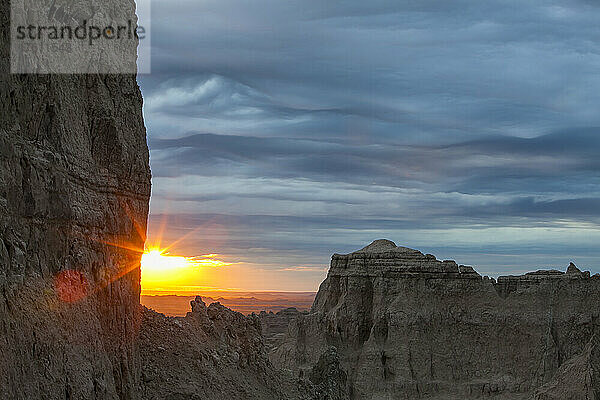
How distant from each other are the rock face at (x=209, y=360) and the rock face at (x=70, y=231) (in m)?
1.40

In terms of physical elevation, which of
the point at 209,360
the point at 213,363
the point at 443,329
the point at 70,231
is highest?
the point at 70,231

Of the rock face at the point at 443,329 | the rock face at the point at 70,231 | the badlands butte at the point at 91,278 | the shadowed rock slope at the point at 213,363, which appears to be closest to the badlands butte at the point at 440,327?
the rock face at the point at 443,329

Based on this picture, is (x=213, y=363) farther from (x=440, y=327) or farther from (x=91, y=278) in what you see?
(x=440, y=327)

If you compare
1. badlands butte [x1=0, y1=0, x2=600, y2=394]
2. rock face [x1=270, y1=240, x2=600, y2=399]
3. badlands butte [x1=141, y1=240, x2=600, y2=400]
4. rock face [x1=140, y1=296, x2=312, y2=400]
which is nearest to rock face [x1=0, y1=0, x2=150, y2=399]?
badlands butte [x1=0, y1=0, x2=600, y2=394]

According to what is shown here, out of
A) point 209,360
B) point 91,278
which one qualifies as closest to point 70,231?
point 91,278

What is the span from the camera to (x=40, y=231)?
13547 millimetres

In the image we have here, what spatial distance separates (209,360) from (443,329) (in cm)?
4090

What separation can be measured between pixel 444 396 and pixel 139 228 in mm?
42591

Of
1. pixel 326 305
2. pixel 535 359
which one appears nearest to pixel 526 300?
pixel 535 359

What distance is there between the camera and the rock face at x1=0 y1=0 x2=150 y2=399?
12.4m

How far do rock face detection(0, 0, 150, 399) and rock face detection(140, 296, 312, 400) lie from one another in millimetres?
1398

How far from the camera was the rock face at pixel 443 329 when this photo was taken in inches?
2227

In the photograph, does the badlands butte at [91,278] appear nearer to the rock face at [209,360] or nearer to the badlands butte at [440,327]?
the rock face at [209,360]

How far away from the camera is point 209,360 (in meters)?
21.5
